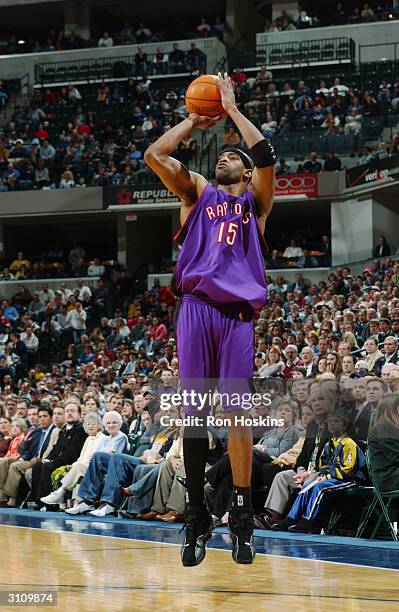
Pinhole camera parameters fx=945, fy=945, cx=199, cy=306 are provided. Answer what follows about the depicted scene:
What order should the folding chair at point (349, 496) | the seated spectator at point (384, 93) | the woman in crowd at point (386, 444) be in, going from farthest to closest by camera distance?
1. the seated spectator at point (384, 93)
2. the folding chair at point (349, 496)
3. the woman in crowd at point (386, 444)

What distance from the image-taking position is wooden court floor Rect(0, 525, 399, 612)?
14.9 ft

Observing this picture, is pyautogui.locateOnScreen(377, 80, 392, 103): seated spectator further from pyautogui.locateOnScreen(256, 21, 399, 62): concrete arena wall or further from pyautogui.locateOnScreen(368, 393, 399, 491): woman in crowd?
pyautogui.locateOnScreen(368, 393, 399, 491): woman in crowd

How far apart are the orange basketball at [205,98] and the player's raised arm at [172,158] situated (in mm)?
35

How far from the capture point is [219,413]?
8.97 m

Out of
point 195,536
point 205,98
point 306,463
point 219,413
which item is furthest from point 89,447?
point 205,98

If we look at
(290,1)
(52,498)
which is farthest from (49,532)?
(290,1)

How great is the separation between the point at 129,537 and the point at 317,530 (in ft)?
5.50

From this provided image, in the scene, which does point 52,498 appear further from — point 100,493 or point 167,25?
point 167,25

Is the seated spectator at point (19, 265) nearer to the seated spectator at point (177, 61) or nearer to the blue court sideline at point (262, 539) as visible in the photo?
A: the seated spectator at point (177, 61)

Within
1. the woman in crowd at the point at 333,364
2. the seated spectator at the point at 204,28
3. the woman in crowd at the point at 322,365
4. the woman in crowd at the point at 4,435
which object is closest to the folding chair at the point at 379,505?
the woman in crowd at the point at 333,364

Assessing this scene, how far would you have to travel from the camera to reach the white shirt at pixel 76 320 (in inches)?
840

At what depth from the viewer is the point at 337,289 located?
17500 mm

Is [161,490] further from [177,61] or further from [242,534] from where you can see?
[177,61]

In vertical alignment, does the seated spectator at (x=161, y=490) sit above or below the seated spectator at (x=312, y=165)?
below
